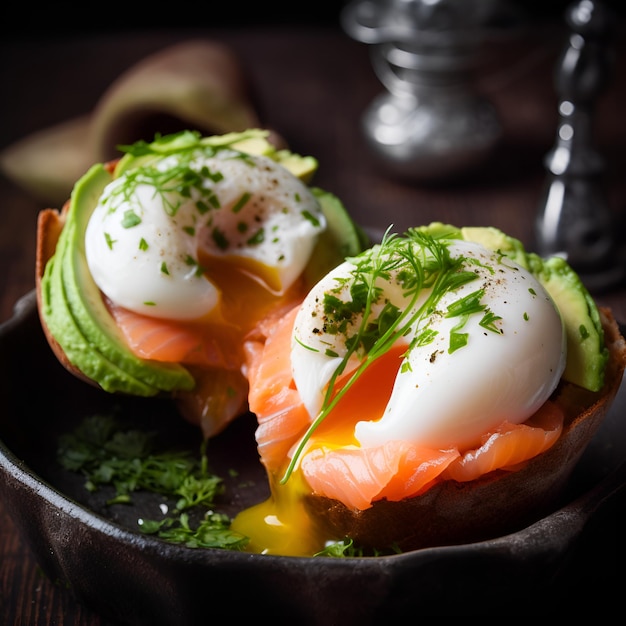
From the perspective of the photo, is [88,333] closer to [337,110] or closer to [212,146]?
[212,146]

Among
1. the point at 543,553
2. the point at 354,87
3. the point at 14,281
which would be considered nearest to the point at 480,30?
the point at 354,87

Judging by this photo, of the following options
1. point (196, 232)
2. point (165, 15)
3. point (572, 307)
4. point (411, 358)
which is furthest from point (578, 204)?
point (165, 15)

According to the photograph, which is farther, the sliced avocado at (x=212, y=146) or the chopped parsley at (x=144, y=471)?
the sliced avocado at (x=212, y=146)

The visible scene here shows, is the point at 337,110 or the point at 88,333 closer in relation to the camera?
the point at 88,333

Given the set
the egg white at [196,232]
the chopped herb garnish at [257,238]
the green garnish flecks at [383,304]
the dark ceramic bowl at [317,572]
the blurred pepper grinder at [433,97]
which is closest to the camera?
the dark ceramic bowl at [317,572]

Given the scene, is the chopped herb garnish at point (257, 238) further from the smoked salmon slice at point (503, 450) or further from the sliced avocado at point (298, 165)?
the smoked salmon slice at point (503, 450)

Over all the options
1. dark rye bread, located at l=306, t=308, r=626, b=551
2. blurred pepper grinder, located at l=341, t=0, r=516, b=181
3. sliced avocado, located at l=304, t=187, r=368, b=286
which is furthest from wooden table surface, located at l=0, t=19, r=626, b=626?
dark rye bread, located at l=306, t=308, r=626, b=551

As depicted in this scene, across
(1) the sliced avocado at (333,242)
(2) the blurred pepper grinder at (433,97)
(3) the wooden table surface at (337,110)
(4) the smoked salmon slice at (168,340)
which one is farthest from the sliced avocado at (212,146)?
(2) the blurred pepper grinder at (433,97)
